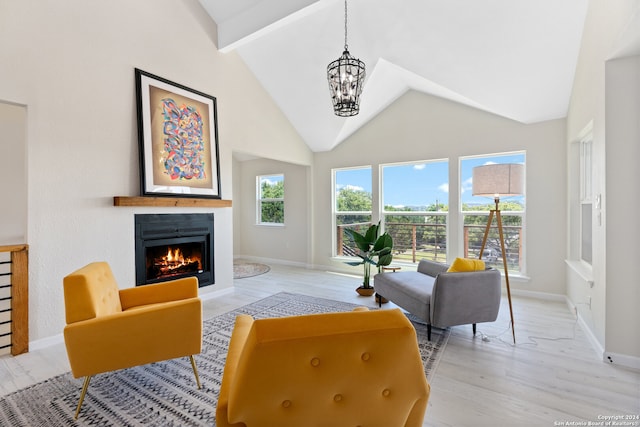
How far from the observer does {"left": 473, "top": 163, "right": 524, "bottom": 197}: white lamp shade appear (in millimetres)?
2719

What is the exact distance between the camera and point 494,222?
4.38m

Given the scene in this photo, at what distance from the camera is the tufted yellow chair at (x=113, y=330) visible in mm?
1788

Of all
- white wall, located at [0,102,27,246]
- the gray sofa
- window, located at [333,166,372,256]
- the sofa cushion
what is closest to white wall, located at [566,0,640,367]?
the gray sofa

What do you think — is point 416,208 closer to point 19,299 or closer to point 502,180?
point 502,180

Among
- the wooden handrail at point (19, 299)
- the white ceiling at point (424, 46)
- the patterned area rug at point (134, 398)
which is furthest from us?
the white ceiling at point (424, 46)

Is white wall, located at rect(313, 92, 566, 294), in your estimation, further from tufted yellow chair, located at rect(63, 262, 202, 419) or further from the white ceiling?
tufted yellow chair, located at rect(63, 262, 202, 419)

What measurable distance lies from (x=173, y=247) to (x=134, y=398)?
7.20ft

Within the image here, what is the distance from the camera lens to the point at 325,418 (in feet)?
3.30

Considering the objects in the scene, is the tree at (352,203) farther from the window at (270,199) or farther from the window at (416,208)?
the window at (270,199)

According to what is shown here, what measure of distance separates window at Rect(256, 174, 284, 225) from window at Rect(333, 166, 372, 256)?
148cm

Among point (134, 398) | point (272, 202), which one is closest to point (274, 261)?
point (272, 202)

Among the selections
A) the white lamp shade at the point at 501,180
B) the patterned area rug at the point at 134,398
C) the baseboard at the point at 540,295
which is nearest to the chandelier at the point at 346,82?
the white lamp shade at the point at 501,180

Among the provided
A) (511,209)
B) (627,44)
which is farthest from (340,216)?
(627,44)

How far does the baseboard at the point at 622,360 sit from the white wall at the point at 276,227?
468 cm
